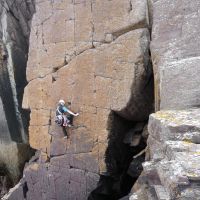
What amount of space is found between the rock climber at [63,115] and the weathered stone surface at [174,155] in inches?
142

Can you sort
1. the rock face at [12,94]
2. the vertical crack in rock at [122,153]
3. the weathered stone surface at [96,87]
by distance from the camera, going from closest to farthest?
1. the weathered stone surface at [96,87]
2. the vertical crack in rock at [122,153]
3. the rock face at [12,94]


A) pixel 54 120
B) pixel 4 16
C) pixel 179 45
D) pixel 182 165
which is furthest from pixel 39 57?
pixel 182 165

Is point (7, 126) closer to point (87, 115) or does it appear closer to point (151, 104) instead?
point (87, 115)

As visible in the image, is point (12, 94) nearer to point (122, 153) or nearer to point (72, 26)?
point (72, 26)

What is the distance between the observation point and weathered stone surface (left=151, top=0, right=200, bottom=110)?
17.9ft

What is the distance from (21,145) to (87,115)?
133 inches

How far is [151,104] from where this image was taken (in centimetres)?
843

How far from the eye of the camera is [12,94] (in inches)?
437

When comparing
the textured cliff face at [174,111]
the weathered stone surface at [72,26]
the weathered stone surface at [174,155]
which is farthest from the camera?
the weathered stone surface at [72,26]

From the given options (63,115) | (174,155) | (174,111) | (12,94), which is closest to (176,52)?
(174,111)

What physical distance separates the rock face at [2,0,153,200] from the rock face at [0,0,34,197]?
1.52m

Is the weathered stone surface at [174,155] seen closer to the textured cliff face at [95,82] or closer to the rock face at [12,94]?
the textured cliff face at [95,82]

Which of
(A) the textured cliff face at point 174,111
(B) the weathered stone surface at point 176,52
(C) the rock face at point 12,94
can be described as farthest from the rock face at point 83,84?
(C) the rock face at point 12,94

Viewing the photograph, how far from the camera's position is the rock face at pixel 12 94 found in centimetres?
1097
